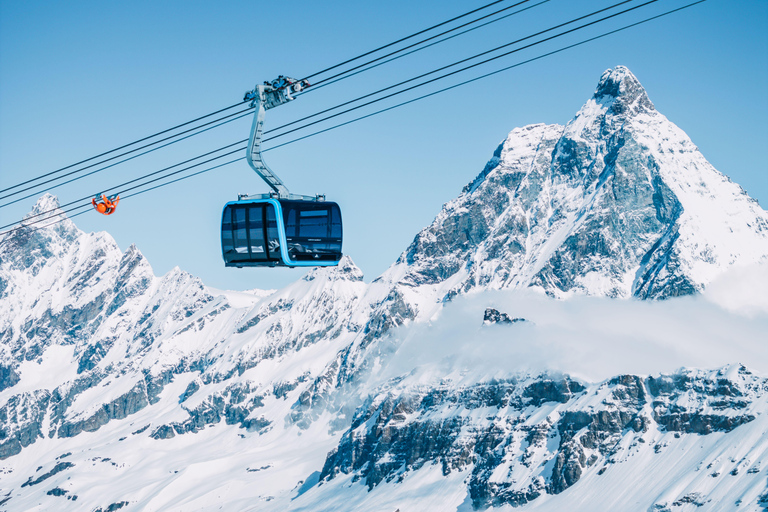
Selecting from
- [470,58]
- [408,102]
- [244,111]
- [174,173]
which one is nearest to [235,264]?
[174,173]

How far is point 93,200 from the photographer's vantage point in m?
48.9

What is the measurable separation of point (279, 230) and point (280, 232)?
Result: 0.11 m

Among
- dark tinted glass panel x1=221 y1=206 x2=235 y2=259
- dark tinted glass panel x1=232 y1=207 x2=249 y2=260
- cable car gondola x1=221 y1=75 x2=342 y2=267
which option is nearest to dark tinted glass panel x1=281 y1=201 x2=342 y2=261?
cable car gondola x1=221 y1=75 x2=342 y2=267

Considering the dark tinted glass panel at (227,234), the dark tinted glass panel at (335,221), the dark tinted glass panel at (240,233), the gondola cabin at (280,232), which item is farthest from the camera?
the dark tinted glass panel at (335,221)

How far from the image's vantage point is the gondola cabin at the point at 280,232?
46.6 meters

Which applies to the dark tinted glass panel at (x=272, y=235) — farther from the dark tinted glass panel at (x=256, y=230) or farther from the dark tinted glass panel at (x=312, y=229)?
the dark tinted glass panel at (x=312, y=229)

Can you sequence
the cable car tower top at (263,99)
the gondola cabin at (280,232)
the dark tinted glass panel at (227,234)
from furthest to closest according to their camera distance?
the dark tinted glass panel at (227,234) → the gondola cabin at (280,232) → the cable car tower top at (263,99)

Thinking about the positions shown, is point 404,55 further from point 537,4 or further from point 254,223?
point 254,223

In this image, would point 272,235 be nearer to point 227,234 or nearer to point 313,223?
point 313,223

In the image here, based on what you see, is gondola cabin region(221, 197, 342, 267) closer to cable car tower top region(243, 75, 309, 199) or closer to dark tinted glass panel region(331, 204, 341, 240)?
dark tinted glass panel region(331, 204, 341, 240)

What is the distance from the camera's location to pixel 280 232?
1817 inches

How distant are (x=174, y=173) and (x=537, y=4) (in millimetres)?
20010

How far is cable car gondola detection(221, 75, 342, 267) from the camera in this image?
46469mm

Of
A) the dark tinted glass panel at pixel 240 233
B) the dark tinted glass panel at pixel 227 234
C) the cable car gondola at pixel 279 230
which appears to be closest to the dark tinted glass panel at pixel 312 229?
the cable car gondola at pixel 279 230
